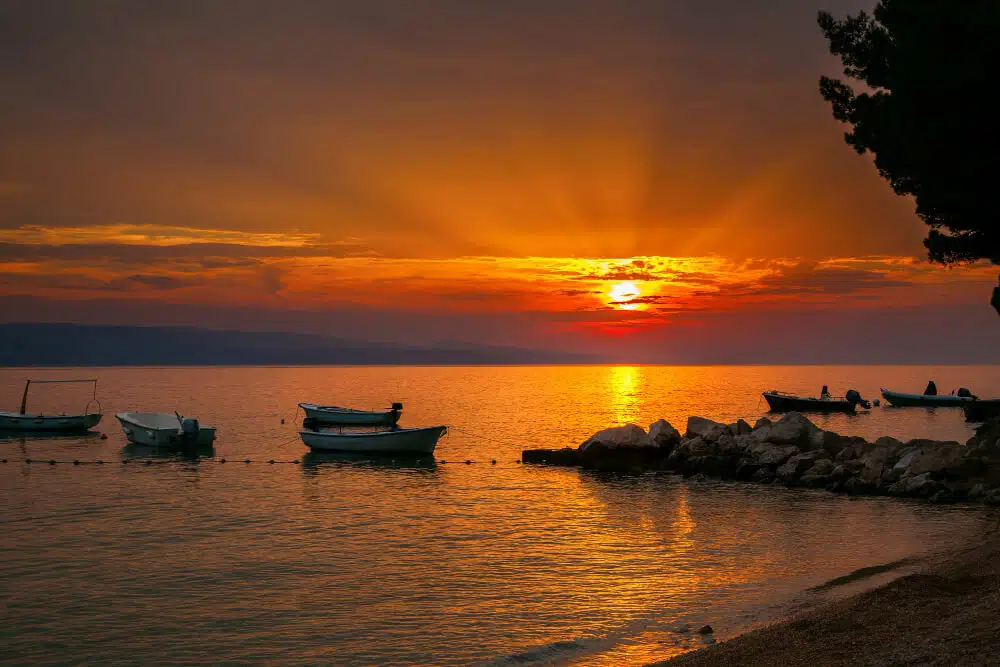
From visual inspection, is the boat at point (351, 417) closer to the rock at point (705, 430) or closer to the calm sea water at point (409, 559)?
the calm sea water at point (409, 559)

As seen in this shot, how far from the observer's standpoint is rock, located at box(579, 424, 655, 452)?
4936 cm

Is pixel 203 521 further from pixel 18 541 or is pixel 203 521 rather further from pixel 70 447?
pixel 70 447

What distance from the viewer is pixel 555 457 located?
53250 mm

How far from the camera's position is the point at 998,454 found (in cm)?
3903

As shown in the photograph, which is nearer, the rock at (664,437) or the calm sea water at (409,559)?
the calm sea water at (409,559)

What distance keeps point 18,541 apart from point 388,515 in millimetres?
13968

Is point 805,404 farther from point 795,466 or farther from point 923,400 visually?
point 795,466

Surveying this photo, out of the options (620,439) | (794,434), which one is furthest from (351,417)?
(794,434)

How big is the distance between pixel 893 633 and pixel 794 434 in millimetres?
33054

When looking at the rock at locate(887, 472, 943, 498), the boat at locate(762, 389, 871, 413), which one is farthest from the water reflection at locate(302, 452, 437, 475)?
the boat at locate(762, 389, 871, 413)

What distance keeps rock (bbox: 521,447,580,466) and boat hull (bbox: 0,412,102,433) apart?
4781 cm

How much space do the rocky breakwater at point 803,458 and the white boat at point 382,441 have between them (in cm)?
732

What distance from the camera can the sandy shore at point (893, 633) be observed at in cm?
1137

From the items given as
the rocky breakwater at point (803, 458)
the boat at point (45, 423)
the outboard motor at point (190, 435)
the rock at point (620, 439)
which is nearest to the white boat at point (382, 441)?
the rocky breakwater at point (803, 458)
